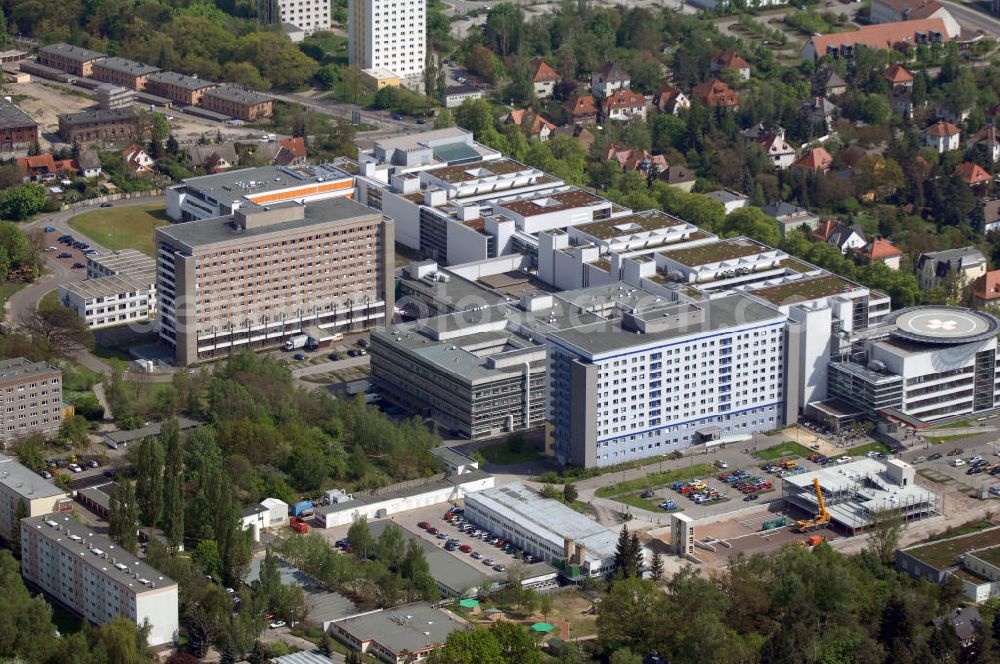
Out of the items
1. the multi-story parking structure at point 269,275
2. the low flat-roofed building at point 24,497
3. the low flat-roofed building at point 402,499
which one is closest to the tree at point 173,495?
the low flat-roofed building at point 24,497

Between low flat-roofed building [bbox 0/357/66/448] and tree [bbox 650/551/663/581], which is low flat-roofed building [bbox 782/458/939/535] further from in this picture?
low flat-roofed building [bbox 0/357/66/448]

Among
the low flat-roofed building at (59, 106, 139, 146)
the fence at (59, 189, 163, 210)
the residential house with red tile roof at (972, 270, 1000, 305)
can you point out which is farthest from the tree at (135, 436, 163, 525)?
the low flat-roofed building at (59, 106, 139, 146)

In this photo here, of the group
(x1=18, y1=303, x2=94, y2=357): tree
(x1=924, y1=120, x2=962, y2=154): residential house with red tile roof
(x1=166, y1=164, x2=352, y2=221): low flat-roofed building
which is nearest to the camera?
(x1=18, y1=303, x2=94, y2=357): tree

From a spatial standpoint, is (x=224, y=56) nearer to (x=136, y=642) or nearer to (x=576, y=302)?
(x=576, y=302)

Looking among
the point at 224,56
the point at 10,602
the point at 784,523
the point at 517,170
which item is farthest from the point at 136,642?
the point at 224,56

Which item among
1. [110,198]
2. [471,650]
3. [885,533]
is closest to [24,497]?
[471,650]

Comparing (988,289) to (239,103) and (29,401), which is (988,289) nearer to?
(29,401)

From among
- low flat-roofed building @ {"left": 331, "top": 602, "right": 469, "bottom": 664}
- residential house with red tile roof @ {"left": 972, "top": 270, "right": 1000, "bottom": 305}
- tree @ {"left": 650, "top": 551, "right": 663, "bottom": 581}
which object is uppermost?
residential house with red tile roof @ {"left": 972, "top": 270, "right": 1000, "bottom": 305}
